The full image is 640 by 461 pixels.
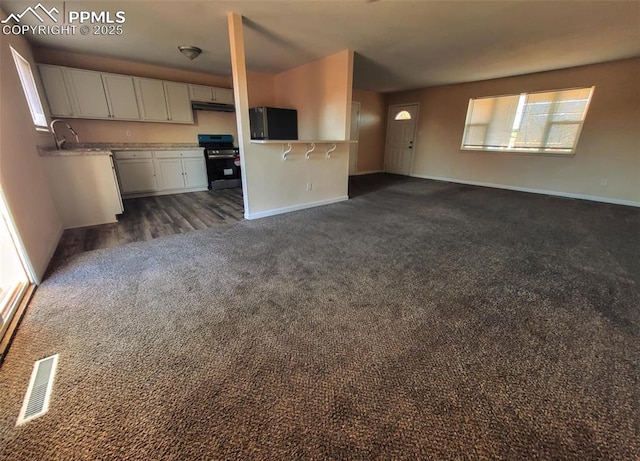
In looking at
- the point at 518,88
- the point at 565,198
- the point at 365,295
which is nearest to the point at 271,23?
the point at 365,295

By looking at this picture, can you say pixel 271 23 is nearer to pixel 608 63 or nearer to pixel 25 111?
pixel 25 111

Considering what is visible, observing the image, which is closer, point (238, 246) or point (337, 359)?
point (337, 359)

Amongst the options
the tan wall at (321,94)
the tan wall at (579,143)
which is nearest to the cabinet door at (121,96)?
the tan wall at (321,94)

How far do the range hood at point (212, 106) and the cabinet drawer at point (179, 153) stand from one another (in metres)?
0.89

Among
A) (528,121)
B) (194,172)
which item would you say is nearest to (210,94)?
(194,172)

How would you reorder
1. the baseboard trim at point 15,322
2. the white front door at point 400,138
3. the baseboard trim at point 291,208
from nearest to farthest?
the baseboard trim at point 15,322, the baseboard trim at point 291,208, the white front door at point 400,138

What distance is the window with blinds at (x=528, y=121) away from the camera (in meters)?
Answer: 4.98

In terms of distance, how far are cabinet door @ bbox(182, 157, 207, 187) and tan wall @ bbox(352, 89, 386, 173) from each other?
4.49 meters

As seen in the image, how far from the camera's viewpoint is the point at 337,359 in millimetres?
1402

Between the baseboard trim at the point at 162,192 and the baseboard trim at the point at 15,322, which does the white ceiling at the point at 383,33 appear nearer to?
the baseboard trim at the point at 162,192

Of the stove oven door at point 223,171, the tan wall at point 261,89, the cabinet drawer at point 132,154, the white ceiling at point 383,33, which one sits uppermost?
the white ceiling at point 383,33

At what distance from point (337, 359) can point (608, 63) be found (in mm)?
6771

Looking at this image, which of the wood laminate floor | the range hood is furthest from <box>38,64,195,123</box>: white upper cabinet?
the wood laminate floor

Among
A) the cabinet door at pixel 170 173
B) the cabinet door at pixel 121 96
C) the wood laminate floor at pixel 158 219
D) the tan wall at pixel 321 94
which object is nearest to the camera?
the wood laminate floor at pixel 158 219
